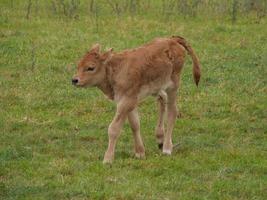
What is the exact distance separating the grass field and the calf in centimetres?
39

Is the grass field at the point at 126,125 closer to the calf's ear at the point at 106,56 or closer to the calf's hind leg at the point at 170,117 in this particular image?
the calf's hind leg at the point at 170,117

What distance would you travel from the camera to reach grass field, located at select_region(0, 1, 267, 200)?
7.97 metres

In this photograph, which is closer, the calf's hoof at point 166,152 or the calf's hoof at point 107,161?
the calf's hoof at point 107,161

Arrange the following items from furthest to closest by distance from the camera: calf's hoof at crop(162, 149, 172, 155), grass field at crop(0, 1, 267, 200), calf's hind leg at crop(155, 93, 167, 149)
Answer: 1. calf's hind leg at crop(155, 93, 167, 149)
2. calf's hoof at crop(162, 149, 172, 155)
3. grass field at crop(0, 1, 267, 200)

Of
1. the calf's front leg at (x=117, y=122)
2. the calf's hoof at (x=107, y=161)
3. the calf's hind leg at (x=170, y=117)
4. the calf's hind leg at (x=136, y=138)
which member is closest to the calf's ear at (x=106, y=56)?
the calf's front leg at (x=117, y=122)

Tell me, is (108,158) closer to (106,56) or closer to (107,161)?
(107,161)

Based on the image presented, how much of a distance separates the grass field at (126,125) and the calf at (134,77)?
39cm

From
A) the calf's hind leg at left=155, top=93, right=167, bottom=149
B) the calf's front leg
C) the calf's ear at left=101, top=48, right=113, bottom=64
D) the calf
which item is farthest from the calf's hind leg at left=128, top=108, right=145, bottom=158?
the calf's ear at left=101, top=48, right=113, bottom=64

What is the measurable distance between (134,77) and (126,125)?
2.21 m

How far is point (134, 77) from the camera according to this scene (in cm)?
880

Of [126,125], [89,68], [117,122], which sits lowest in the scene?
[126,125]

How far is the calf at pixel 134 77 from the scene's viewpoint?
8727 mm

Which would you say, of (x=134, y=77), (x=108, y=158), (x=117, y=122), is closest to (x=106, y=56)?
(x=134, y=77)

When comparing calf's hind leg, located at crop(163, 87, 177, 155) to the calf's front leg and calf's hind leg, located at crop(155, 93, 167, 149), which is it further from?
the calf's front leg
